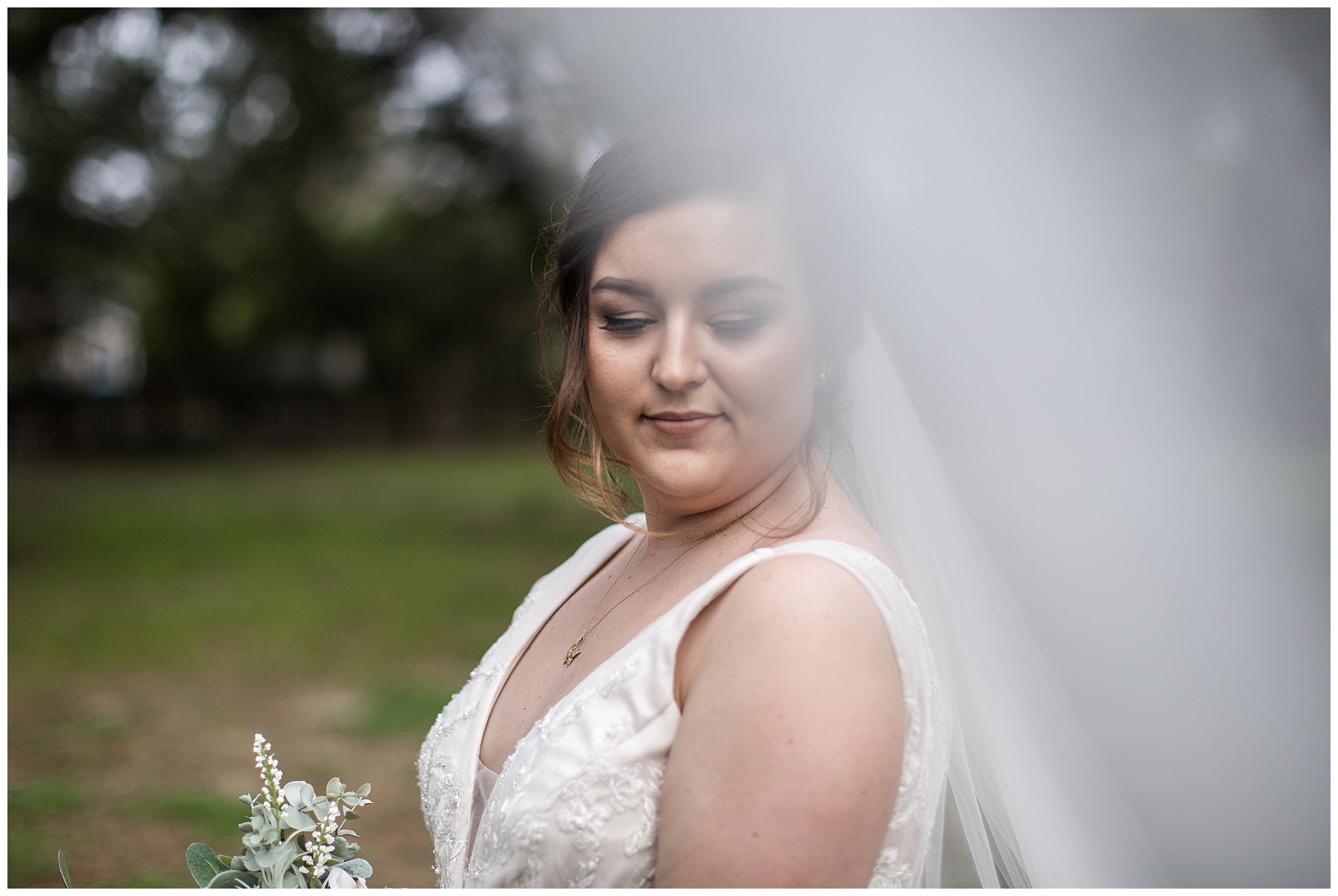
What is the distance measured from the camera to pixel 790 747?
4.08ft

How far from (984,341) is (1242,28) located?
1.16 metres

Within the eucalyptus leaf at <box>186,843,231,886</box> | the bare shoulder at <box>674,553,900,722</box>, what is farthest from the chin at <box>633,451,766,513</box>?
the eucalyptus leaf at <box>186,843,231,886</box>

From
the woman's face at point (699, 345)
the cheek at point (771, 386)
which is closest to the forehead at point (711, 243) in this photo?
the woman's face at point (699, 345)

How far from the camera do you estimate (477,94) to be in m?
9.01

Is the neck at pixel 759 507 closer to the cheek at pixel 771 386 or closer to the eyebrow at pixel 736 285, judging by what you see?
the cheek at pixel 771 386

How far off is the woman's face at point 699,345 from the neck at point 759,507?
0.14ft

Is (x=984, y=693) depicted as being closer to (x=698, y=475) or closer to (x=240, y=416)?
(x=698, y=475)

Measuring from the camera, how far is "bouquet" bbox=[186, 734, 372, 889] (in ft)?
5.40

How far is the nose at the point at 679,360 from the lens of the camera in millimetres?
1493

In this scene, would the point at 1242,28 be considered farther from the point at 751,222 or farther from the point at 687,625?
the point at 687,625

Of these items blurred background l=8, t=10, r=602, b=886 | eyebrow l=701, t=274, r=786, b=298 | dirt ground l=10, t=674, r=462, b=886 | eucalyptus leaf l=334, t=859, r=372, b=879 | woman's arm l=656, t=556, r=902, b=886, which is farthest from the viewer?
blurred background l=8, t=10, r=602, b=886

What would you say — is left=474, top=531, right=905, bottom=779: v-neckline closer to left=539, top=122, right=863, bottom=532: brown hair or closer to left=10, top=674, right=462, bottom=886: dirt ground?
left=539, top=122, right=863, bottom=532: brown hair

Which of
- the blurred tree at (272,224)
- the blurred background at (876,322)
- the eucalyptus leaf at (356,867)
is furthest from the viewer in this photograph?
the blurred tree at (272,224)

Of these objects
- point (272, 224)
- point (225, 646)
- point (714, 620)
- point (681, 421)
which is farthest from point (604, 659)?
point (272, 224)
